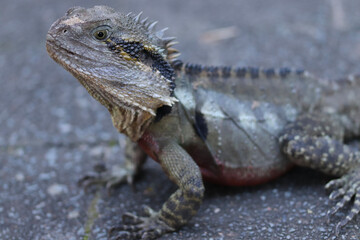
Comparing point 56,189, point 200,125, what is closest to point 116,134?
point 56,189

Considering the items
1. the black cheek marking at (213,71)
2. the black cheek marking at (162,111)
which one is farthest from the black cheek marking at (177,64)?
the black cheek marking at (162,111)

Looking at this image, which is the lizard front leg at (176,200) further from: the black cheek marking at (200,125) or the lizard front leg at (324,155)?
the lizard front leg at (324,155)

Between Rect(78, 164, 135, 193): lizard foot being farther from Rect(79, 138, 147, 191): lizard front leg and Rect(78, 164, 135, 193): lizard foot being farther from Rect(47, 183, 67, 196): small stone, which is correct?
Rect(47, 183, 67, 196): small stone

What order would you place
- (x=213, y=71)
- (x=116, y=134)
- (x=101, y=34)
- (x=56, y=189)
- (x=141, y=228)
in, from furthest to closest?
1. (x=116, y=134)
2. (x=56, y=189)
3. (x=213, y=71)
4. (x=141, y=228)
5. (x=101, y=34)

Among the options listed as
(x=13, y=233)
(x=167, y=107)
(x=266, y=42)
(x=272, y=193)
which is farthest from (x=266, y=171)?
(x=266, y=42)

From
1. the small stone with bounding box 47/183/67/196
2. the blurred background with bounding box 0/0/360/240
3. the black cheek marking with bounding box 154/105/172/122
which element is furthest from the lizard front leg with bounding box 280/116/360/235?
the small stone with bounding box 47/183/67/196

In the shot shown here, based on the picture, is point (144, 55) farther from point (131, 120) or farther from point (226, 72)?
point (226, 72)
